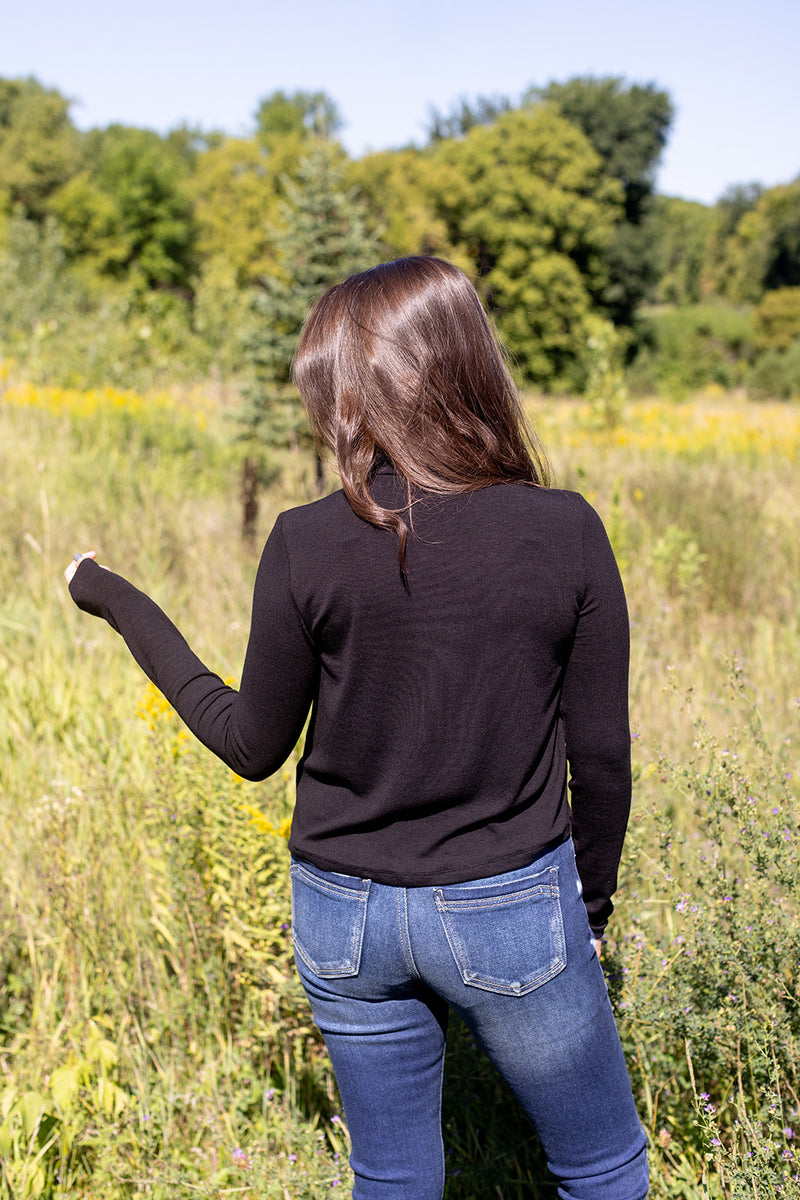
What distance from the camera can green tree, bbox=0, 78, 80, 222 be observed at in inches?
1766

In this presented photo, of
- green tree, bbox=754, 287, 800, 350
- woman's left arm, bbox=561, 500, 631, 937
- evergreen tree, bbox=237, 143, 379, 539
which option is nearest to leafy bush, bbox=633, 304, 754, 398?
green tree, bbox=754, 287, 800, 350

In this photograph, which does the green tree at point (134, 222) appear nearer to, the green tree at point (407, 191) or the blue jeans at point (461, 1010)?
the green tree at point (407, 191)

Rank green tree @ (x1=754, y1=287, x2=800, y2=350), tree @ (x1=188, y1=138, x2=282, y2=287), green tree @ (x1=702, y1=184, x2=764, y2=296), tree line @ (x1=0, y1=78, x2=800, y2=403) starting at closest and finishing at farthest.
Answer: tree line @ (x1=0, y1=78, x2=800, y2=403), green tree @ (x1=754, y1=287, x2=800, y2=350), tree @ (x1=188, y1=138, x2=282, y2=287), green tree @ (x1=702, y1=184, x2=764, y2=296)

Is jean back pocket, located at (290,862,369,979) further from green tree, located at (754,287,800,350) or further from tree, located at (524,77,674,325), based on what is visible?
green tree, located at (754,287,800,350)

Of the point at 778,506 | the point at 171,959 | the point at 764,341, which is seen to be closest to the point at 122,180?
the point at 764,341

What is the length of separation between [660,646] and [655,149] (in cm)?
4013

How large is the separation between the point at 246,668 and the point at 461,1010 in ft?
1.83

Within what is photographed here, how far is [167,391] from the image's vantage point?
31.7 feet

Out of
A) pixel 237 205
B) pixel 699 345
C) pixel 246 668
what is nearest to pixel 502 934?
pixel 246 668

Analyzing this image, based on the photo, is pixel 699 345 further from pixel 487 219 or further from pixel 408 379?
pixel 408 379

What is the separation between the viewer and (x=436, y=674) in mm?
1139

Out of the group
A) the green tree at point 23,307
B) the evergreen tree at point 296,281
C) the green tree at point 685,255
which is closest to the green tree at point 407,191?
the green tree at point 23,307

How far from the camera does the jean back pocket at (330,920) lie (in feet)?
3.95

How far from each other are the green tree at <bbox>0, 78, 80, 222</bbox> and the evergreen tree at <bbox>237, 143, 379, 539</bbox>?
42120mm
